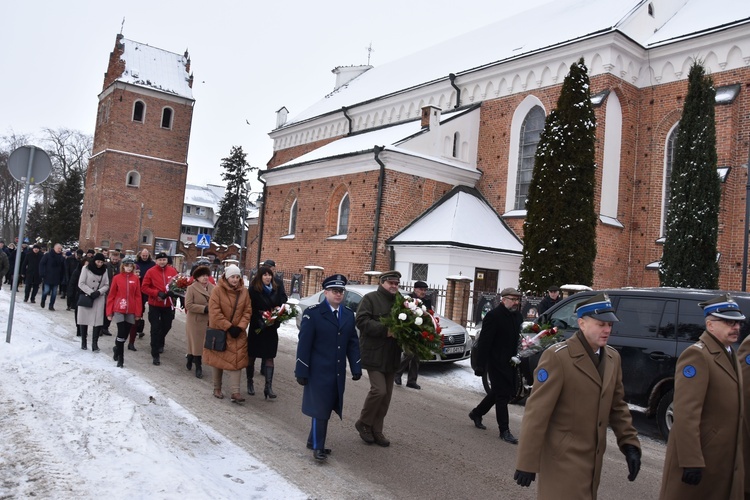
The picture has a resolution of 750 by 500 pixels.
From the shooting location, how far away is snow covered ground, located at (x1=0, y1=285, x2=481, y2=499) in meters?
4.39

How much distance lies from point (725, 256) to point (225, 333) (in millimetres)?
16074

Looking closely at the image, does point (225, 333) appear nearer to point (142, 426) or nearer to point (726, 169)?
point (142, 426)

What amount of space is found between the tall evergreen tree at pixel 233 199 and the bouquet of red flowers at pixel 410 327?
171 ft

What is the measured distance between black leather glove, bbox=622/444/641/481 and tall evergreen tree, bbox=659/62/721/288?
13788 mm

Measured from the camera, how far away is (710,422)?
3.82m

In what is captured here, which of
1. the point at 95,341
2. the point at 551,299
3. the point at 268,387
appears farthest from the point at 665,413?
the point at 95,341

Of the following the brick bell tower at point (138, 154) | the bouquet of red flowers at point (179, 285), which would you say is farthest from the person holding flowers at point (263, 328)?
the brick bell tower at point (138, 154)

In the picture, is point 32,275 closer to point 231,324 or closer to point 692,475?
point 231,324

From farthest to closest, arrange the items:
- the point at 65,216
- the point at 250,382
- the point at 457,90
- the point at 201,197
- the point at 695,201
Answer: the point at 201,197 → the point at 65,216 → the point at 457,90 → the point at 695,201 → the point at 250,382

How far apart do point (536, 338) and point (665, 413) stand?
195cm

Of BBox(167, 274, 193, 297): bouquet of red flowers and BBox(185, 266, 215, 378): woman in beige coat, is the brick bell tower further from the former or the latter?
BBox(185, 266, 215, 378): woman in beige coat

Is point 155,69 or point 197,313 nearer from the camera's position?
point 197,313

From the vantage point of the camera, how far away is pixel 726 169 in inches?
708

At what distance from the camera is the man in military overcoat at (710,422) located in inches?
148
